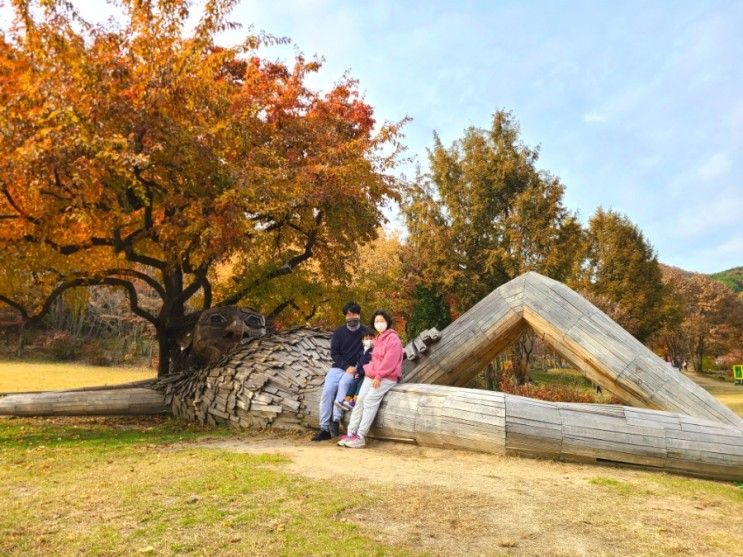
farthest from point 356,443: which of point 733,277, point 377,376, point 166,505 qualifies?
point 733,277

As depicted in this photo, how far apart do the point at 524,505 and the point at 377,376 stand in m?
3.02

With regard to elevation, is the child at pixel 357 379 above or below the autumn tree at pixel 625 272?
below

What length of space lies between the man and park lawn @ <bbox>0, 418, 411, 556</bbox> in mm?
1556

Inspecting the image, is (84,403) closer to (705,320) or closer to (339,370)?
(339,370)

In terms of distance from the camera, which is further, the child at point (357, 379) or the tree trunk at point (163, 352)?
the tree trunk at point (163, 352)

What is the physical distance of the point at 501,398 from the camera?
6414 mm

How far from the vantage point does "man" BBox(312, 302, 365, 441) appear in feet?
24.4

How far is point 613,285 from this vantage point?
2822 cm

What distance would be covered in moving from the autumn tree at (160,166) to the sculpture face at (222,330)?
116cm

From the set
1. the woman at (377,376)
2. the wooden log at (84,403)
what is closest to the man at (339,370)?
the woman at (377,376)

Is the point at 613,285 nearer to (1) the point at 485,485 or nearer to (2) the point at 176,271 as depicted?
(2) the point at 176,271

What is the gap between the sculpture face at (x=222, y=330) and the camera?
10.2 meters

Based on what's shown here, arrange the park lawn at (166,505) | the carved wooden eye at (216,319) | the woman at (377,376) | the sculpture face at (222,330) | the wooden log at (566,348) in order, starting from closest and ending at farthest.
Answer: the park lawn at (166,505), the wooden log at (566,348), the woman at (377,376), the sculpture face at (222,330), the carved wooden eye at (216,319)

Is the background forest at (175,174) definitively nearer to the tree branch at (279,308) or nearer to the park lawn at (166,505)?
the tree branch at (279,308)
